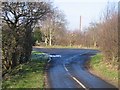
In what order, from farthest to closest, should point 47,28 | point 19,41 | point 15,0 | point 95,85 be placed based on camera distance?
point 47,28 < point 19,41 < point 15,0 < point 95,85

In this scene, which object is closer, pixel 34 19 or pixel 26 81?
pixel 26 81

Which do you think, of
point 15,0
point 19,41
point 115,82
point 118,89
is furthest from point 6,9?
point 118,89

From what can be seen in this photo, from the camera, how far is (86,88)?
17266mm

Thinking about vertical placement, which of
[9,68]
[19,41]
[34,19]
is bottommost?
[9,68]

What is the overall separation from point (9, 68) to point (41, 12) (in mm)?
7310

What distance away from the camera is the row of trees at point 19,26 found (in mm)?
28100

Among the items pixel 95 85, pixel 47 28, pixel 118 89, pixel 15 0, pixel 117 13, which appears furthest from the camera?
pixel 47 28

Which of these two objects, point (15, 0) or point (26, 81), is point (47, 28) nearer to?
point (15, 0)

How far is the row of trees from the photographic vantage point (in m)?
28.1

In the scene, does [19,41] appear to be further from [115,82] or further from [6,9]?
[115,82]

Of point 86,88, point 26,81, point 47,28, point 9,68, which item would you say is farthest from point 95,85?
point 47,28

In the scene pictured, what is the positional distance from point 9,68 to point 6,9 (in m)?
5.36

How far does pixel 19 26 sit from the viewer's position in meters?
32.5

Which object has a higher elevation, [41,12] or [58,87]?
[41,12]
